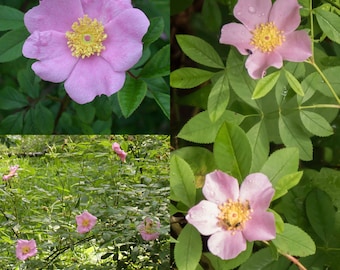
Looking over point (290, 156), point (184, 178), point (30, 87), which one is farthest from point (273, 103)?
point (30, 87)

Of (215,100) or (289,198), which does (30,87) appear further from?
(289,198)

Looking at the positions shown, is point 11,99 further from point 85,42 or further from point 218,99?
point 218,99

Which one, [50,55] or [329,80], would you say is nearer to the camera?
[50,55]

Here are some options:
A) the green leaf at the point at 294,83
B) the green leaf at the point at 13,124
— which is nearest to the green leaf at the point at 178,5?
the green leaf at the point at 294,83

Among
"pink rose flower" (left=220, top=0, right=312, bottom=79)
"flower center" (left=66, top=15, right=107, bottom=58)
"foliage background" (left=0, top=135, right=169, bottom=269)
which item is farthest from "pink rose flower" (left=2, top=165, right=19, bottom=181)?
"pink rose flower" (left=220, top=0, right=312, bottom=79)

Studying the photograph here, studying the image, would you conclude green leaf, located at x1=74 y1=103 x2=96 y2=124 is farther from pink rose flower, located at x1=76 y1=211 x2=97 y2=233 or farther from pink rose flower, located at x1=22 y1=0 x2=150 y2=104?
pink rose flower, located at x1=76 y1=211 x2=97 y2=233

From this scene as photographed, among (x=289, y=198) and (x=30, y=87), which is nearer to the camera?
(x=30, y=87)

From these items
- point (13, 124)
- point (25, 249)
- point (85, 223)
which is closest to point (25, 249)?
point (25, 249)

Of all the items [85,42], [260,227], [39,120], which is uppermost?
[85,42]
